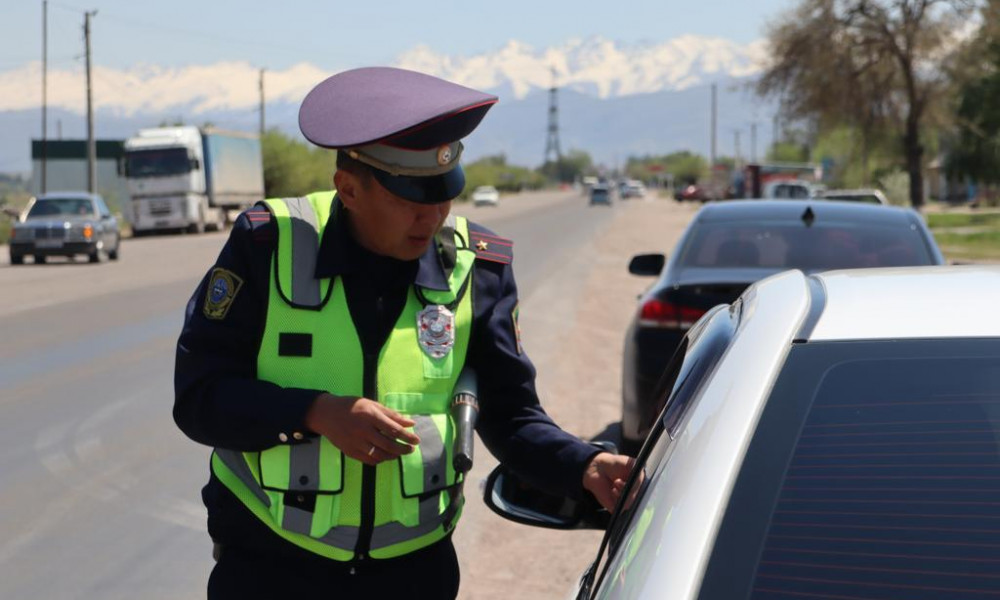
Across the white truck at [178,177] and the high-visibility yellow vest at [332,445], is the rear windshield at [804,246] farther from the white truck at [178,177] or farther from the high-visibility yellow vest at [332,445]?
the white truck at [178,177]

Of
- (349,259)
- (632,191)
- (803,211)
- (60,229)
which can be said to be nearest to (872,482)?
(349,259)

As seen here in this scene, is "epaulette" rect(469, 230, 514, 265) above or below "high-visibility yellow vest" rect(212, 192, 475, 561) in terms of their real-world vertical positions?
above

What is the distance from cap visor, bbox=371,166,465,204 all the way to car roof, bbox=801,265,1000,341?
68 centimetres

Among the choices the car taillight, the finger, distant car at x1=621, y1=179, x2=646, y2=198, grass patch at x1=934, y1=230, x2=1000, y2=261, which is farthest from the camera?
distant car at x1=621, y1=179, x2=646, y2=198

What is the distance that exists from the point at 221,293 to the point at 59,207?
27.4 meters

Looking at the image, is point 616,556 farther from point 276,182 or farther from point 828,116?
point 276,182

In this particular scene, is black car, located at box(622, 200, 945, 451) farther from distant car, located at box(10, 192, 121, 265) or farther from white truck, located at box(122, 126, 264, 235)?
white truck, located at box(122, 126, 264, 235)

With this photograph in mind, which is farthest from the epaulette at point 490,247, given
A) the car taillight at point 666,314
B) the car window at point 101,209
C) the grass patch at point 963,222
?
the grass patch at point 963,222

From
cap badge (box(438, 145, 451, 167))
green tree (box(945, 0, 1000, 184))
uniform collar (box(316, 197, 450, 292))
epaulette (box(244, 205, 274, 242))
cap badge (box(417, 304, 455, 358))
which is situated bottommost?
cap badge (box(417, 304, 455, 358))

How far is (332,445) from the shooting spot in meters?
2.56

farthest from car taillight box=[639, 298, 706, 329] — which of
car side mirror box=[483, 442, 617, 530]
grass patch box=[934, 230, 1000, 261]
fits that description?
grass patch box=[934, 230, 1000, 261]

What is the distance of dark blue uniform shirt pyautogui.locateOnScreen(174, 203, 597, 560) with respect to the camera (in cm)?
254

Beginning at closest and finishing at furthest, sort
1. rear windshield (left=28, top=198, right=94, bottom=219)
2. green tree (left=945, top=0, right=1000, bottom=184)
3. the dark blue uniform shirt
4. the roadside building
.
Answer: the dark blue uniform shirt → rear windshield (left=28, top=198, right=94, bottom=219) → green tree (left=945, top=0, right=1000, bottom=184) → the roadside building

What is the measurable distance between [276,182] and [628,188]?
73.5 metres
